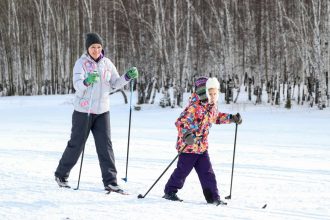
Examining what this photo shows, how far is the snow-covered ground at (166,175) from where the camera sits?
4.32 meters

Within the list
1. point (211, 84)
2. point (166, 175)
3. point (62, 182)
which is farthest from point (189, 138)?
point (166, 175)

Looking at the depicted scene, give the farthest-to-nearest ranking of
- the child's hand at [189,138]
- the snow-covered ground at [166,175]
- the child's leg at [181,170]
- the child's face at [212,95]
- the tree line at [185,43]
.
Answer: the tree line at [185,43], the child's leg at [181,170], the child's face at [212,95], the child's hand at [189,138], the snow-covered ground at [166,175]

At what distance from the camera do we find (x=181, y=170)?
5.00 m

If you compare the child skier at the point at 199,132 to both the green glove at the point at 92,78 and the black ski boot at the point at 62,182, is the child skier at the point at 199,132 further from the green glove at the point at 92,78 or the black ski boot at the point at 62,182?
the black ski boot at the point at 62,182

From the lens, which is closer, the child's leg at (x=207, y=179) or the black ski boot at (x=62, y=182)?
the child's leg at (x=207, y=179)

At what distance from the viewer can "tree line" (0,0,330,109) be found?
63.3ft

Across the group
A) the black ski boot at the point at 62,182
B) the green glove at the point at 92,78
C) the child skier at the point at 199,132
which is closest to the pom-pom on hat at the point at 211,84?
the child skier at the point at 199,132

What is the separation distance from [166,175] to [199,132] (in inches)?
72.7

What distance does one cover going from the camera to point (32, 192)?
4922 millimetres

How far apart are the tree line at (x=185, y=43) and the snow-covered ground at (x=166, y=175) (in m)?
5.54

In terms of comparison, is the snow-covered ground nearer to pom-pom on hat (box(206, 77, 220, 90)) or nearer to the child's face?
the child's face

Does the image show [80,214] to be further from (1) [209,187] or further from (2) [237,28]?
(2) [237,28]

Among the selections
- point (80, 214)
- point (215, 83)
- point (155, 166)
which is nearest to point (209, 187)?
point (215, 83)

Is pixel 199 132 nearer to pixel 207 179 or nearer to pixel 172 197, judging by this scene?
pixel 207 179
